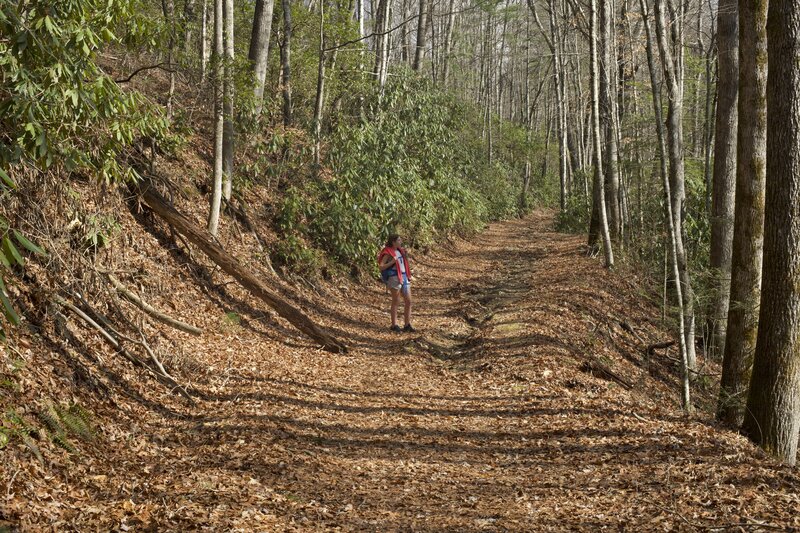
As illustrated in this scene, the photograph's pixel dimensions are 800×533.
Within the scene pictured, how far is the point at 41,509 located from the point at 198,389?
3.37m

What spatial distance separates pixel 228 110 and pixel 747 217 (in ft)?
26.2

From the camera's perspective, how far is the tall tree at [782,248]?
607 cm

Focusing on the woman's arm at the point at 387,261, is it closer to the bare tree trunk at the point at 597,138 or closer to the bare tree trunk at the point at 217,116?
the bare tree trunk at the point at 217,116

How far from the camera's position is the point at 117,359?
22.4 feet

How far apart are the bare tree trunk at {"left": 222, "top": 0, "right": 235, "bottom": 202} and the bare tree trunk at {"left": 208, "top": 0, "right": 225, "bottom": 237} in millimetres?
110

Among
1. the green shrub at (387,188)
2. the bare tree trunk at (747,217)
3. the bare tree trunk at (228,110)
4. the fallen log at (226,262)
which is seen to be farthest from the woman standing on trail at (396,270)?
the bare tree trunk at (747,217)

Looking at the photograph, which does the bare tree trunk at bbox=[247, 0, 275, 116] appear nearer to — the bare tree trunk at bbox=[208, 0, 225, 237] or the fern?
the bare tree trunk at bbox=[208, 0, 225, 237]

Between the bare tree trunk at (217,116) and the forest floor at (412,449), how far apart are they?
176 centimetres

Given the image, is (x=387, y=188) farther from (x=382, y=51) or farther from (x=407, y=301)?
(x=382, y=51)

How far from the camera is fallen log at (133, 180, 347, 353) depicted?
967 cm

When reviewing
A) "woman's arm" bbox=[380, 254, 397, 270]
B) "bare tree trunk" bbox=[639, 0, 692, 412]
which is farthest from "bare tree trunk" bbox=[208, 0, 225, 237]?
"bare tree trunk" bbox=[639, 0, 692, 412]

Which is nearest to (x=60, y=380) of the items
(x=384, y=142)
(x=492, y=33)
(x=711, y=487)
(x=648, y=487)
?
(x=648, y=487)

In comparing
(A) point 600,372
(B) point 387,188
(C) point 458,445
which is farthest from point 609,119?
(C) point 458,445

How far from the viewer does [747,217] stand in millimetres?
7281
